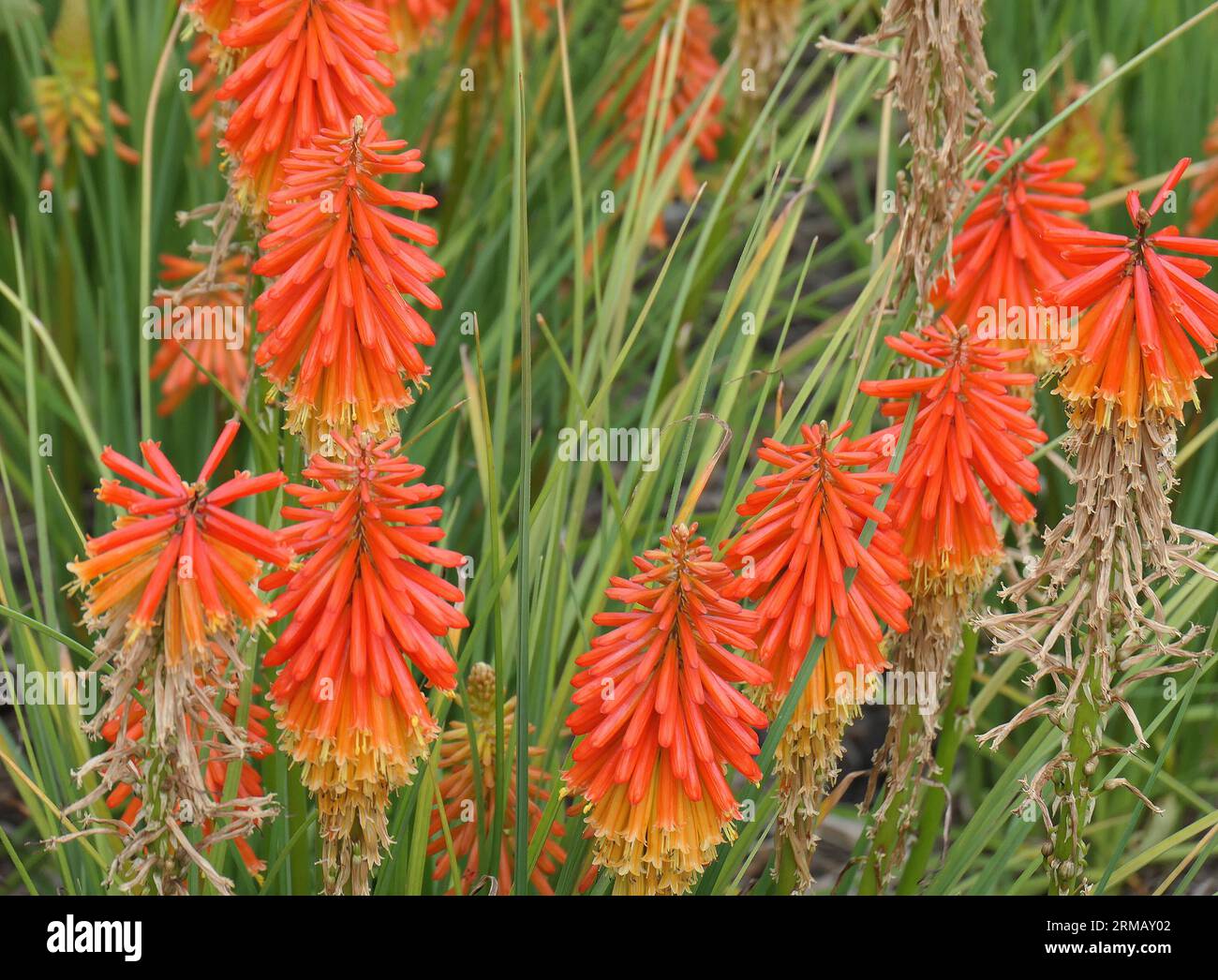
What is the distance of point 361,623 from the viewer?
1911mm

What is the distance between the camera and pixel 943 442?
215 centimetres

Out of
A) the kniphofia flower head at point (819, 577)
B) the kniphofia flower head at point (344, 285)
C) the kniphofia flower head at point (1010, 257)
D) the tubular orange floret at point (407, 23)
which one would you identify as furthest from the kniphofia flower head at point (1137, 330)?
the tubular orange floret at point (407, 23)

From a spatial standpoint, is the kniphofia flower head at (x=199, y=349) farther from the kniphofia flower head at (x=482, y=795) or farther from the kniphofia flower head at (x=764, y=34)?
the kniphofia flower head at (x=764, y=34)

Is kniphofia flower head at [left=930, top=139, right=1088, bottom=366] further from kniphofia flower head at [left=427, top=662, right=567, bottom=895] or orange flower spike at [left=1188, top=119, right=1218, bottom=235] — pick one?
orange flower spike at [left=1188, top=119, right=1218, bottom=235]

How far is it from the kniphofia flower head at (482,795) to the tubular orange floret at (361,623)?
1.07 feet

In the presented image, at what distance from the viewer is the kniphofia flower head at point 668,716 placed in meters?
1.93

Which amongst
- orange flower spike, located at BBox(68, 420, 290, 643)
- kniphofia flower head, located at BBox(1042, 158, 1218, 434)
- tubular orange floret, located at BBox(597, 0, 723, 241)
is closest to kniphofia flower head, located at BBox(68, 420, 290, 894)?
orange flower spike, located at BBox(68, 420, 290, 643)

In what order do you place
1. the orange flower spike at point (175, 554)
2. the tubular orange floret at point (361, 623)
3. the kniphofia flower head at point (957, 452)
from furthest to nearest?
the kniphofia flower head at point (957, 452) < the tubular orange floret at point (361, 623) < the orange flower spike at point (175, 554)

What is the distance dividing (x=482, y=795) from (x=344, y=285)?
89 centimetres

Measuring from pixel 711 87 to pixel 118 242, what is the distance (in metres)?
1.57

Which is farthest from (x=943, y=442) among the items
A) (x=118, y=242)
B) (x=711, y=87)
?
(x=118, y=242)

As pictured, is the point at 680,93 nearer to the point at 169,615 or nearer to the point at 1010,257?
the point at 1010,257

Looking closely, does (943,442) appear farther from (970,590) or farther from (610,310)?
(610,310)

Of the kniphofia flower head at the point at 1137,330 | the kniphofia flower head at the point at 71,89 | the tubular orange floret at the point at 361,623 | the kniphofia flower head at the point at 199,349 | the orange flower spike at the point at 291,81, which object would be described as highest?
the kniphofia flower head at the point at 71,89
